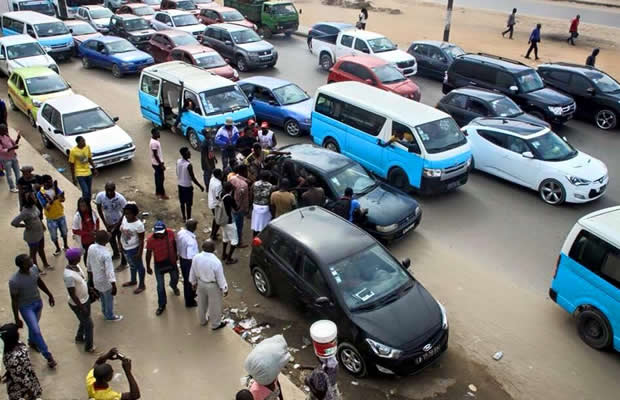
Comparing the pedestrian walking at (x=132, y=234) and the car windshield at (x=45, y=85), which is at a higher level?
the pedestrian walking at (x=132, y=234)

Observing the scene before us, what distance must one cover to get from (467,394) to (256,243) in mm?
3847

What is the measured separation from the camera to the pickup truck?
21.0 meters

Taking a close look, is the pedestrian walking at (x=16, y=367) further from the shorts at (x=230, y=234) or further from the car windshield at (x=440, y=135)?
the car windshield at (x=440, y=135)

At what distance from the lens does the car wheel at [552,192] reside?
40.3 ft

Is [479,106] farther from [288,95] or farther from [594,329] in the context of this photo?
[594,329]

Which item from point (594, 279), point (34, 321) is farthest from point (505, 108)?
point (34, 321)

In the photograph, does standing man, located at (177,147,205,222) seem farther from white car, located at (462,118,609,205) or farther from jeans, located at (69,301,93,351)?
white car, located at (462,118,609,205)

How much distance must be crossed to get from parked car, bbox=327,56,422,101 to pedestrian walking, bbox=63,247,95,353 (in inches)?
506

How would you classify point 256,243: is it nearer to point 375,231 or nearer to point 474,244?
point 375,231

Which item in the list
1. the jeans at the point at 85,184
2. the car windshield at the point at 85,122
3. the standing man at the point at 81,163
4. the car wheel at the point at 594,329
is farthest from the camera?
the car windshield at the point at 85,122

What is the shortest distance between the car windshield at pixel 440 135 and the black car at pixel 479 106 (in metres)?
2.78

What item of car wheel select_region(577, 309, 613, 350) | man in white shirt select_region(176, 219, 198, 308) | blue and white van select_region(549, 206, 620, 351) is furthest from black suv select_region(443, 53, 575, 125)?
man in white shirt select_region(176, 219, 198, 308)

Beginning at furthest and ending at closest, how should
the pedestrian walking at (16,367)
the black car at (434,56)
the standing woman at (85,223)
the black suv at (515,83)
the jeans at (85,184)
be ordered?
the black car at (434,56) < the black suv at (515,83) < the jeans at (85,184) < the standing woman at (85,223) < the pedestrian walking at (16,367)

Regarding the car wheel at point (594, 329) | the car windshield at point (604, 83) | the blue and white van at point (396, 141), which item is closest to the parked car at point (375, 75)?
the blue and white van at point (396, 141)
